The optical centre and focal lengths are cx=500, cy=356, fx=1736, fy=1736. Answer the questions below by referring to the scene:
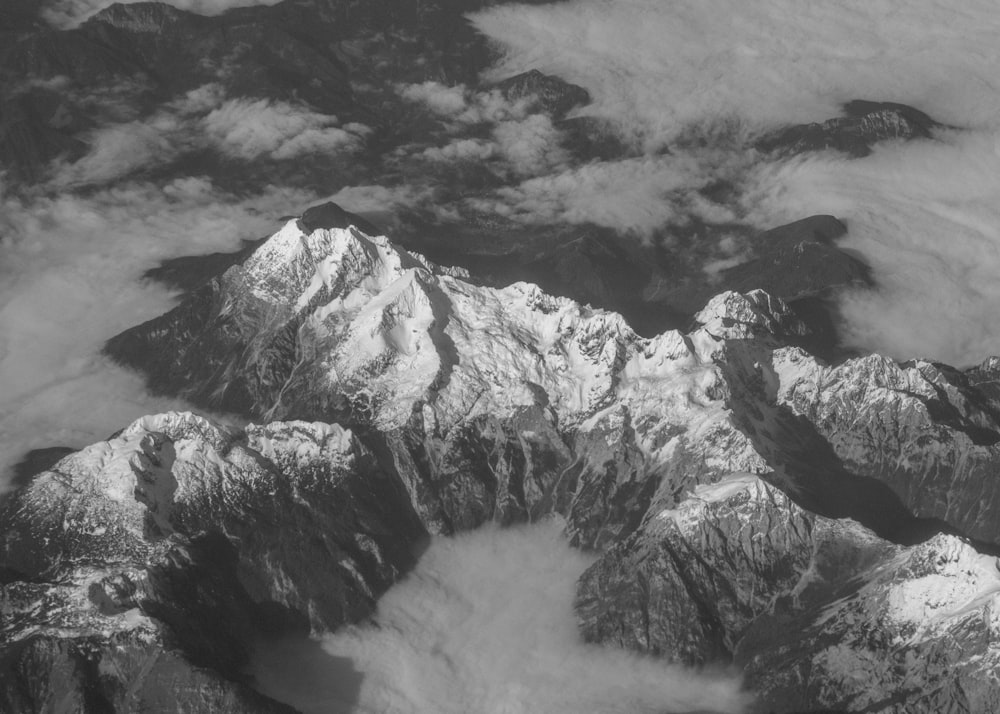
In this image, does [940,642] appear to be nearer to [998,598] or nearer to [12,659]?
[998,598]

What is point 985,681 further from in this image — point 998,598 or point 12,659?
point 12,659

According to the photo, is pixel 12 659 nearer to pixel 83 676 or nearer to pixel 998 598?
pixel 83 676

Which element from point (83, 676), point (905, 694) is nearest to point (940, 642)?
point (905, 694)

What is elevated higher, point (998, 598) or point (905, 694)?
point (998, 598)

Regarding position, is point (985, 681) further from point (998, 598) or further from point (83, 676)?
point (83, 676)

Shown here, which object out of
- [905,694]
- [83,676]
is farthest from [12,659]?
[905,694]

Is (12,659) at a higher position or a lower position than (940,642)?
lower

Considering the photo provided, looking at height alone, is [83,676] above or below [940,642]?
below
